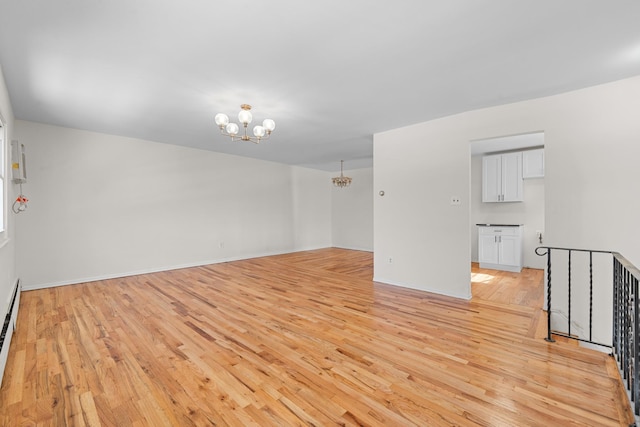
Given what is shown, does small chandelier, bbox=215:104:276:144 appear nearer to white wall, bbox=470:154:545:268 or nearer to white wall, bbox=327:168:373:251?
white wall, bbox=470:154:545:268

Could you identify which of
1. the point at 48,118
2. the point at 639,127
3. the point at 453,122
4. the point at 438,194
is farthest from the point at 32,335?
the point at 639,127

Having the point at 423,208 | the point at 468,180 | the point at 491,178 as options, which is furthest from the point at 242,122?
the point at 491,178

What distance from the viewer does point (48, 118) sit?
161 inches

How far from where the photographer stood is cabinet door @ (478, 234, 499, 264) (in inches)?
225

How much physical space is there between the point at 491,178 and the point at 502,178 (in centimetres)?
20

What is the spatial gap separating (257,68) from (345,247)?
23.2 feet

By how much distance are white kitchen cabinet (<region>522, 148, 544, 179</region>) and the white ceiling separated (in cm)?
296

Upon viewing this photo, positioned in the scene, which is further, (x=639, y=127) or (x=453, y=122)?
(x=453, y=122)

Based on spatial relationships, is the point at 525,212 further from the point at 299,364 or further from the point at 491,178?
the point at 299,364

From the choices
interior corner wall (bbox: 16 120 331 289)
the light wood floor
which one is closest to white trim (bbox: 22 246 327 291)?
interior corner wall (bbox: 16 120 331 289)

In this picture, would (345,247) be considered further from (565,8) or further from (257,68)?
(565,8)

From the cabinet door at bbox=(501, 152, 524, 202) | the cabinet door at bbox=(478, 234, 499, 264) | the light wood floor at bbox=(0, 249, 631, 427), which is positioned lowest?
the light wood floor at bbox=(0, 249, 631, 427)

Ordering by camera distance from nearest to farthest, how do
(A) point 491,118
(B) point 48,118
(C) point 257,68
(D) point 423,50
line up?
(D) point 423,50 → (C) point 257,68 → (A) point 491,118 → (B) point 48,118

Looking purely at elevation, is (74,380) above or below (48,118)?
below
